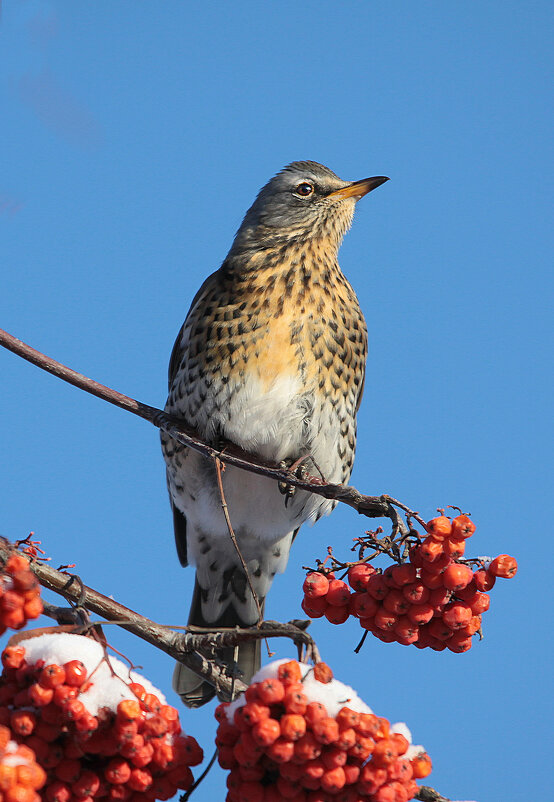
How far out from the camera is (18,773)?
1.55 metres

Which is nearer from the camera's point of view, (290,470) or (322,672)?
(322,672)

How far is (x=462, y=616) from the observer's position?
2.27 metres

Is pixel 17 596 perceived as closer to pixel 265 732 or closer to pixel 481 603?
pixel 265 732

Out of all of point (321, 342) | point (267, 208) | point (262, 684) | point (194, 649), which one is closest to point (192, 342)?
point (321, 342)

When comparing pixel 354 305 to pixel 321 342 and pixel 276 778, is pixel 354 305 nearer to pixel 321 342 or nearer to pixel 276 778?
pixel 321 342

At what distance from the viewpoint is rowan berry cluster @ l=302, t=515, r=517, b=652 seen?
7.07ft

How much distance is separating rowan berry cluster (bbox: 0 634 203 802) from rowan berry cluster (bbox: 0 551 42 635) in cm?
8

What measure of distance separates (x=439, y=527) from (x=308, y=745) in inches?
25.9

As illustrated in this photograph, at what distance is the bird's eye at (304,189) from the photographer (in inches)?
168

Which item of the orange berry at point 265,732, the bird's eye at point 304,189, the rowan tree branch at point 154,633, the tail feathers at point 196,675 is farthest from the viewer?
the bird's eye at point 304,189

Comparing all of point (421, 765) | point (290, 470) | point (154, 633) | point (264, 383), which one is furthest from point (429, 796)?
point (264, 383)

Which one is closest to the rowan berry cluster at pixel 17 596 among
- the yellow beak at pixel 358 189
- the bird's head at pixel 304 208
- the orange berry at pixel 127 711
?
the orange berry at pixel 127 711

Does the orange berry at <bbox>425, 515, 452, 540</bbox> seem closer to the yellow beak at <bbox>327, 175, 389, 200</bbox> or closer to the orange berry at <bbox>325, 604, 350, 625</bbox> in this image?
the orange berry at <bbox>325, 604, 350, 625</bbox>

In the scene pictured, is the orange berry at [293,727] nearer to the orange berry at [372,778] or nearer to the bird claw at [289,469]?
the orange berry at [372,778]
